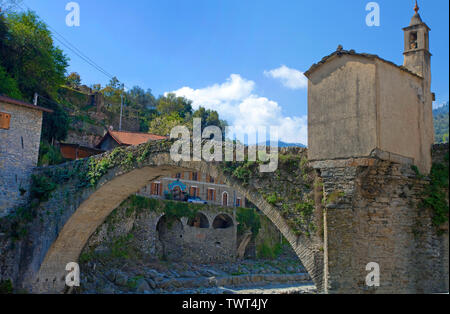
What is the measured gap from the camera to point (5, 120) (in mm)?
18281

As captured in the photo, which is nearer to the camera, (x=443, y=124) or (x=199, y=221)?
(x=443, y=124)

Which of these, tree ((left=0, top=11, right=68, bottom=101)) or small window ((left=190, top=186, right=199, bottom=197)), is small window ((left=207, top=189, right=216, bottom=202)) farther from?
tree ((left=0, top=11, right=68, bottom=101))

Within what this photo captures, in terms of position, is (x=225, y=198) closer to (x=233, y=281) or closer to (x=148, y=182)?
(x=233, y=281)

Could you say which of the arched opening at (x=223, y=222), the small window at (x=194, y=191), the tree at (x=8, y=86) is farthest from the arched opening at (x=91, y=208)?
the arched opening at (x=223, y=222)

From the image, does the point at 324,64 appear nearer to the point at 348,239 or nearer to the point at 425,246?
the point at 348,239

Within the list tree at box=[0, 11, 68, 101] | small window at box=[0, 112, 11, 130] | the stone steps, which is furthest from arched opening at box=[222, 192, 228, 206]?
small window at box=[0, 112, 11, 130]

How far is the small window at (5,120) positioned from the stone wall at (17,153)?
14 centimetres

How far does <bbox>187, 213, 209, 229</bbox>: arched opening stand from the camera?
32.6 meters

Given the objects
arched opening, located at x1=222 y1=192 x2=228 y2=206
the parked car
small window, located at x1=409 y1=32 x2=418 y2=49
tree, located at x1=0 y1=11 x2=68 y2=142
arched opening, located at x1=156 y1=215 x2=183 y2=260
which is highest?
tree, located at x1=0 y1=11 x2=68 y2=142

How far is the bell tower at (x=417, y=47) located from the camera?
34.4 ft

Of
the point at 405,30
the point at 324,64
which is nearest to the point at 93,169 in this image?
the point at 324,64

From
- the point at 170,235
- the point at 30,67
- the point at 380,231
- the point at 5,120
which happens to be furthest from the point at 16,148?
the point at 380,231

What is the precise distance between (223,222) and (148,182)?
19.6 meters

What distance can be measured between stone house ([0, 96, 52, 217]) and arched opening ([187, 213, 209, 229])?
14829 mm
